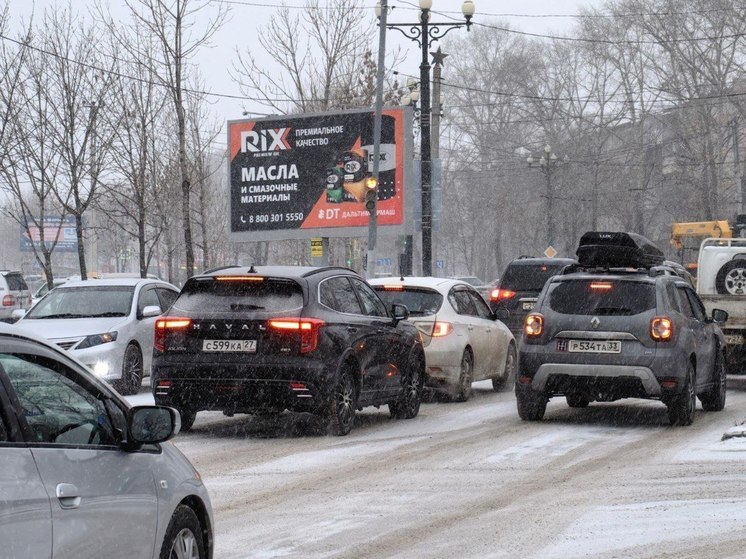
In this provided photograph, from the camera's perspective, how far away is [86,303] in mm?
17844

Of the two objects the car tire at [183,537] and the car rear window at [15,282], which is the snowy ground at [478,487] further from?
the car rear window at [15,282]

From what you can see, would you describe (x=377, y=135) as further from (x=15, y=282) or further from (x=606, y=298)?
(x=606, y=298)

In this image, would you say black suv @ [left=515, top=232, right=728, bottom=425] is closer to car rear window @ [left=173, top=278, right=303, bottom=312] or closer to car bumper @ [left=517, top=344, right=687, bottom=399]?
car bumper @ [left=517, top=344, right=687, bottom=399]

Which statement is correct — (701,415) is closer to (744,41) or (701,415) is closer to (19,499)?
(19,499)

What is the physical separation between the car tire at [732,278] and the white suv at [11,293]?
Result: 15.4m

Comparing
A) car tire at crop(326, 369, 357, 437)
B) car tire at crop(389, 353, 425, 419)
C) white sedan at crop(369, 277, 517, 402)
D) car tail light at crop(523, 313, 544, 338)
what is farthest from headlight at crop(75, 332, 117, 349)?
car tail light at crop(523, 313, 544, 338)

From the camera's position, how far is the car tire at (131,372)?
17.0 metres

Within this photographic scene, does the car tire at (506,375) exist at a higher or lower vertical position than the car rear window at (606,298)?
lower

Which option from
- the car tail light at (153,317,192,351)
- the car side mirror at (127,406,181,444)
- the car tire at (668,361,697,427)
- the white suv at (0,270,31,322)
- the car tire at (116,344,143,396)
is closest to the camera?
the car side mirror at (127,406,181,444)

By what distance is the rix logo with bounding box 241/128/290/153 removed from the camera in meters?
33.1

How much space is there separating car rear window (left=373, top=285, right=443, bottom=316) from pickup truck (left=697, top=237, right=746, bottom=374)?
4.05 meters

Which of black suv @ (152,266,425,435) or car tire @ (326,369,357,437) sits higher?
black suv @ (152,266,425,435)

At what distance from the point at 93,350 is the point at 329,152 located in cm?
1670

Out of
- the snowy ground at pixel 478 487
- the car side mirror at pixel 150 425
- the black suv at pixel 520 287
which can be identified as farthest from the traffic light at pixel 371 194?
the car side mirror at pixel 150 425
